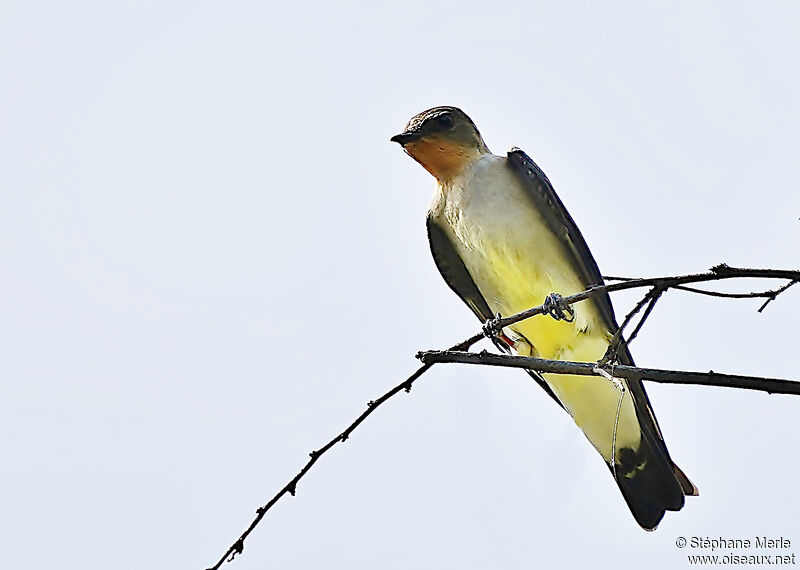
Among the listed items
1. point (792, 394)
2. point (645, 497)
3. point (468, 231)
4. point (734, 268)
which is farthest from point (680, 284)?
point (468, 231)

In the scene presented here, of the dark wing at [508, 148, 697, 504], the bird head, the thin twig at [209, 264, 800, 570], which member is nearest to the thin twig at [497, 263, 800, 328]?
the thin twig at [209, 264, 800, 570]

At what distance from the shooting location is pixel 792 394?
8.09ft

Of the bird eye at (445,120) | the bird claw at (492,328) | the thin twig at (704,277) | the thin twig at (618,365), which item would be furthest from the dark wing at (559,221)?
the thin twig at (704,277)

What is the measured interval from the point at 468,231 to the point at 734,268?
2997mm

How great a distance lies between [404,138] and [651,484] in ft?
7.04

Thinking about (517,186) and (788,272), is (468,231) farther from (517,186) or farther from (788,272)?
(788,272)

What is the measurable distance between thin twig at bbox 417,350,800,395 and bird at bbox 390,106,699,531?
7.18 feet

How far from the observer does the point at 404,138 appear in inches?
221

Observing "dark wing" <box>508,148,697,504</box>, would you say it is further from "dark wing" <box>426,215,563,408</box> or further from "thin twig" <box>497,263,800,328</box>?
"thin twig" <box>497,263,800,328</box>

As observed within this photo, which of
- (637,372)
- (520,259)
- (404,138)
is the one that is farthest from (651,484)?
(637,372)

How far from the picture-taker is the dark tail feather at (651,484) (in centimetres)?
508

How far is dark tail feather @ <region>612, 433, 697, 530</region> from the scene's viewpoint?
5.08 meters

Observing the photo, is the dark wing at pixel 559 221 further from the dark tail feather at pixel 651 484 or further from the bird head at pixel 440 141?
the dark tail feather at pixel 651 484

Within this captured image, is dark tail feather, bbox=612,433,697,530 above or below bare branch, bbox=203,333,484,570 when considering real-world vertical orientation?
above
